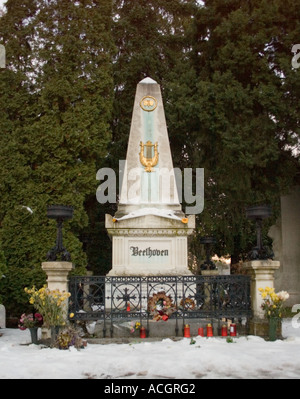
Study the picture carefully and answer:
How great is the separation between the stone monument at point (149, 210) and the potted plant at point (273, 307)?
3.13 meters

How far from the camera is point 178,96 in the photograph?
19.2 metres

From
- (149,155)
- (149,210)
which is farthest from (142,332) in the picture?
(149,155)

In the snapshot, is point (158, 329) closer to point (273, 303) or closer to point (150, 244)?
point (273, 303)

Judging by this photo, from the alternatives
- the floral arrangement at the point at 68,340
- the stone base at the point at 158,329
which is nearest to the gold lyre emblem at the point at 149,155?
the stone base at the point at 158,329

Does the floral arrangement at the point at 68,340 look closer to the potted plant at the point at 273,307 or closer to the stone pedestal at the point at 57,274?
the stone pedestal at the point at 57,274

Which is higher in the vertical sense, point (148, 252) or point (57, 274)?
point (148, 252)

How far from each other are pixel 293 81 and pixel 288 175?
385 centimetres

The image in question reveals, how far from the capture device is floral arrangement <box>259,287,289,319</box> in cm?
964

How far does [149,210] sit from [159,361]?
6.39 metres

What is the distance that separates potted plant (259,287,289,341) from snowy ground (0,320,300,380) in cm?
56

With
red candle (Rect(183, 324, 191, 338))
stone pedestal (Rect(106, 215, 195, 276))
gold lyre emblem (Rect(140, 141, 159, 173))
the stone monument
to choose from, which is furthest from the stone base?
gold lyre emblem (Rect(140, 141, 159, 173))

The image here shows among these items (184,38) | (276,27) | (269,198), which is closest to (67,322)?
(269,198)

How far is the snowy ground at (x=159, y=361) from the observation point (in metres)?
6.44

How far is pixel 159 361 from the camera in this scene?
7.12 meters
